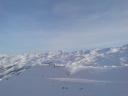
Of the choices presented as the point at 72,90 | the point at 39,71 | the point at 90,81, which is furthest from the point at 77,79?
the point at 39,71

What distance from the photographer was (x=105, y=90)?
22.2 m

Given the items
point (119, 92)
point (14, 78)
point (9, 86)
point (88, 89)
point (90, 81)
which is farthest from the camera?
point (14, 78)

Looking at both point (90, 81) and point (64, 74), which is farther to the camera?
point (64, 74)

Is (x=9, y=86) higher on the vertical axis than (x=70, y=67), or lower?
lower

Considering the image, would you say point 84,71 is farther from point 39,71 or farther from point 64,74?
point 39,71

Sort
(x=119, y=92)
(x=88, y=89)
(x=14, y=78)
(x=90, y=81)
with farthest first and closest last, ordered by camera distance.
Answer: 1. (x=14, y=78)
2. (x=90, y=81)
3. (x=88, y=89)
4. (x=119, y=92)

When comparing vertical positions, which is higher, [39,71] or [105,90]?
[39,71]

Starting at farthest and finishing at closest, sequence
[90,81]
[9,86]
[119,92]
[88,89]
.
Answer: [9,86]
[90,81]
[88,89]
[119,92]

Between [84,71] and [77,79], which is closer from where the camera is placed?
[77,79]

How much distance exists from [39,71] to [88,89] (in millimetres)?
8525

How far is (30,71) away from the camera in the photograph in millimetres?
30266

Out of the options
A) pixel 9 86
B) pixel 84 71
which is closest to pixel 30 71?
pixel 9 86

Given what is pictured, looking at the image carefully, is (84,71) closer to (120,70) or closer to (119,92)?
(120,70)

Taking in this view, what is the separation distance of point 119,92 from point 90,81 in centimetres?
414
